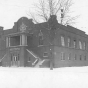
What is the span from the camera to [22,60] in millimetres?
32594

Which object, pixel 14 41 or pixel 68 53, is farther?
pixel 14 41

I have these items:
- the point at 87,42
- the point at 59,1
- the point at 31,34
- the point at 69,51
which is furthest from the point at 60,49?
the point at 87,42

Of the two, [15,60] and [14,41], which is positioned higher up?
[14,41]

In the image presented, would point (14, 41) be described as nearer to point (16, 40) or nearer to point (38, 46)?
point (16, 40)

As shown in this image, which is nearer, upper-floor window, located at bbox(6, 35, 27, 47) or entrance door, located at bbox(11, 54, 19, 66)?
upper-floor window, located at bbox(6, 35, 27, 47)

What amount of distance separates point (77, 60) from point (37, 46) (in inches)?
460

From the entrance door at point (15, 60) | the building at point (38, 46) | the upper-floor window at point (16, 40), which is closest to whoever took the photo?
the building at point (38, 46)
